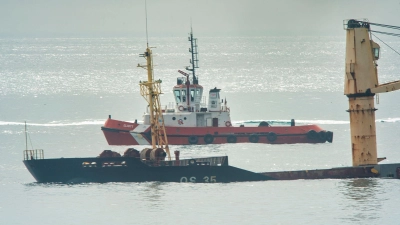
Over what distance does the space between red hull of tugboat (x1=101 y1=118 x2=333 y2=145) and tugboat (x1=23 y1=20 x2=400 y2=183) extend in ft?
65.1

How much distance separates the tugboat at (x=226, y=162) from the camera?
46.7 m

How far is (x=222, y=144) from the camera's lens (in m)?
68.7

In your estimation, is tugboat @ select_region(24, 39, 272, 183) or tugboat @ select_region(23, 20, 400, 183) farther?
tugboat @ select_region(24, 39, 272, 183)

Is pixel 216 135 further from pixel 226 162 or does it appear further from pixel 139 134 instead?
pixel 226 162

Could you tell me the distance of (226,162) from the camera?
157 ft

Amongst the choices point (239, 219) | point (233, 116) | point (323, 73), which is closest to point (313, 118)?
point (233, 116)

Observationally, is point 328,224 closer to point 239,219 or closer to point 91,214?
point 239,219

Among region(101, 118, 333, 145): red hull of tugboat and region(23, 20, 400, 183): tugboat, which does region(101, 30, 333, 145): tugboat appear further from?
region(23, 20, 400, 183): tugboat

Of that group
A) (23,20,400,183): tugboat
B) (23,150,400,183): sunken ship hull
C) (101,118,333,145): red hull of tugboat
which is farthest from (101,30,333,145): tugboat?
(23,150,400,183): sunken ship hull

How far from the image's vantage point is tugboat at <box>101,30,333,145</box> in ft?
224

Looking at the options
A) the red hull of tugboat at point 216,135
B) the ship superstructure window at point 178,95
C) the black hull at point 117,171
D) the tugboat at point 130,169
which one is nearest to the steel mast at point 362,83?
the tugboat at point 130,169

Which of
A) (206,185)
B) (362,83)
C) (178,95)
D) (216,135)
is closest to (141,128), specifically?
(178,95)

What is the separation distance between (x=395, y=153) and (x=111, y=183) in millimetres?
22539

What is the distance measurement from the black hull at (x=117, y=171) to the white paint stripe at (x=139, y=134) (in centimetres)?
2061
